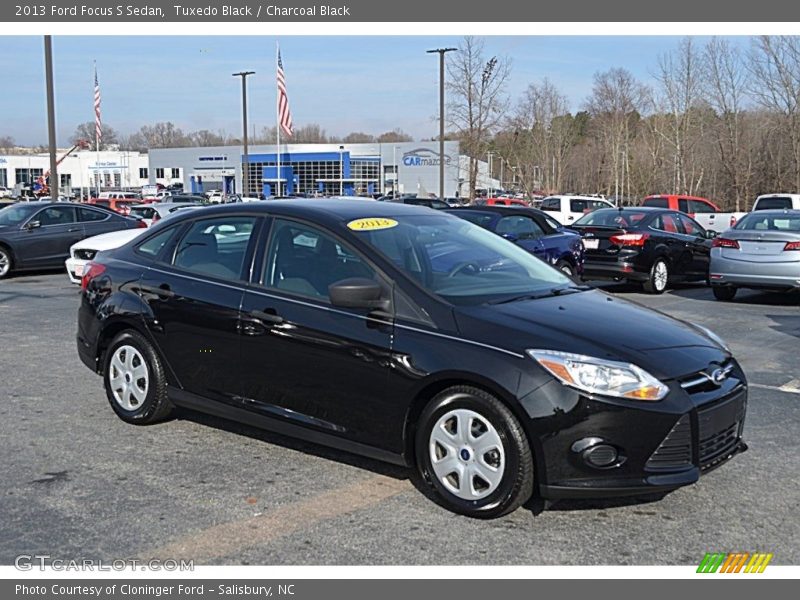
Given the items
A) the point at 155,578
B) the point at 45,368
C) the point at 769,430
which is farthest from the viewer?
the point at 45,368

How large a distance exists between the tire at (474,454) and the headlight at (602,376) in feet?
1.08

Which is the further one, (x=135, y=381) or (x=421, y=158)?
(x=421, y=158)

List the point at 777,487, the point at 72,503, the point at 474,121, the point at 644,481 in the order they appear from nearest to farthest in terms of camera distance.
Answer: the point at 644,481 < the point at 72,503 < the point at 777,487 < the point at 474,121

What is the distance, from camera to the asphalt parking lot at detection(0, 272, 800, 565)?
12.9 ft

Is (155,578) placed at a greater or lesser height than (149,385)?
lesser

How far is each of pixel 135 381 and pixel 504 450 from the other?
116 inches

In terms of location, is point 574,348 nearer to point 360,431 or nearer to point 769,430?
point 360,431

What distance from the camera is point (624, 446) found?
4066 millimetres

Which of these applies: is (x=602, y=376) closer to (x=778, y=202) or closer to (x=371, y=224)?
(x=371, y=224)

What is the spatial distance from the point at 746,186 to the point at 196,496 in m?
45.3

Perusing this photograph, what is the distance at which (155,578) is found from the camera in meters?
3.70

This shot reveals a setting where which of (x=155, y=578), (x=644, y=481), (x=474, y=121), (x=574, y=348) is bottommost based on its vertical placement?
(x=155, y=578)

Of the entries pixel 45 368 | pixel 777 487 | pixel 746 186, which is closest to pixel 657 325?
pixel 777 487

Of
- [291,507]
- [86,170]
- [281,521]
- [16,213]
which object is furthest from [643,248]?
[86,170]
